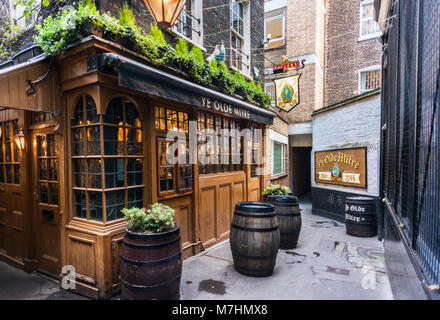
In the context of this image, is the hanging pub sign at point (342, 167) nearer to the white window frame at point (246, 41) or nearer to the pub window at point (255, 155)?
the pub window at point (255, 155)

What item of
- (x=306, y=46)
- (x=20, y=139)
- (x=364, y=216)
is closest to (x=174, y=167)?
(x=20, y=139)

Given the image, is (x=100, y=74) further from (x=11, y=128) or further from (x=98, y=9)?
(x=11, y=128)

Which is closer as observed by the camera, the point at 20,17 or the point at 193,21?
the point at 20,17

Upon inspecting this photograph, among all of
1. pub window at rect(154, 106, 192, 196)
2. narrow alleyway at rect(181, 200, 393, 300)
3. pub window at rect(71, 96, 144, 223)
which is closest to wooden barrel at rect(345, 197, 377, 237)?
narrow alleyway at rect(181, 200, 393, 300)

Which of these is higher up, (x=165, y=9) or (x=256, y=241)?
(x=165, y=9)

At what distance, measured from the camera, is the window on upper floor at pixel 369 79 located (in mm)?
13172

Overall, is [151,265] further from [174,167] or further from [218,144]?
[218,144]

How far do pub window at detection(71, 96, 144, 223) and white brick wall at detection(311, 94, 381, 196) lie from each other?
21.4 ft

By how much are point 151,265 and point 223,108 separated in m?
3.47

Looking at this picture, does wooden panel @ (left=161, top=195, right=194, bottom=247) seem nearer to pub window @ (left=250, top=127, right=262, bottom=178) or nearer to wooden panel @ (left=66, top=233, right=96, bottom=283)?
wooden panel @ (left=66, top=233, right=96, bottom=283)

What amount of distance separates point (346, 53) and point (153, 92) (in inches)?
545

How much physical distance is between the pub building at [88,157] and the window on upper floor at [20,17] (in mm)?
1712

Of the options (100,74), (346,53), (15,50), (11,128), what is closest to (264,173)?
(100,74)

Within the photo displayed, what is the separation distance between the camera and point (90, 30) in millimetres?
3316
